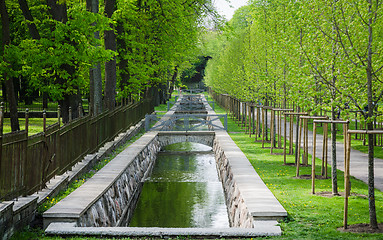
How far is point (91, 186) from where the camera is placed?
11977 mm

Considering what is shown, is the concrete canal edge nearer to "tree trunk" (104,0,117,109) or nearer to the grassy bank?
the grassy bank

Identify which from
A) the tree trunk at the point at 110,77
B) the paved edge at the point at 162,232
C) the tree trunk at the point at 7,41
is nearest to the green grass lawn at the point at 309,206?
the paved edge at the point at 162,232

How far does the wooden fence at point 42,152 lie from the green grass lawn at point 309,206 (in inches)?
40.9

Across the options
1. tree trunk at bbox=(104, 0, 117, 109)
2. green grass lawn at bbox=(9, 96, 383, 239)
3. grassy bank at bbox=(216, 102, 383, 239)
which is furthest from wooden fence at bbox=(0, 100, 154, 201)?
tree trunk at bbox=(104, 0, 117, 109)

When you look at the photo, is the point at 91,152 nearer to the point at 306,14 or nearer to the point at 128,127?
the point at 306,14

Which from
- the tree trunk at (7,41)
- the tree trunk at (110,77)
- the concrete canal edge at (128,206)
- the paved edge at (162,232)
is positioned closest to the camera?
the paved edge at (162,232)

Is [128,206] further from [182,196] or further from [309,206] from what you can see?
[309,206]

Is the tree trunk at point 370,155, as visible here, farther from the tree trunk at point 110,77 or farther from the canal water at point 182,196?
the tree trunk at point 110,77

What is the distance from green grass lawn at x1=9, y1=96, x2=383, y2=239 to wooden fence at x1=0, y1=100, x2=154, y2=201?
1.04m

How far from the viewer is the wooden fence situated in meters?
8.97

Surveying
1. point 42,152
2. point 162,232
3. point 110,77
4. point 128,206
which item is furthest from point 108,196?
point 110,77

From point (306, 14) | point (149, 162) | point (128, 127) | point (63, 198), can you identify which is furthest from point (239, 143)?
point (63, 198)

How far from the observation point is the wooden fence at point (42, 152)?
8.97m

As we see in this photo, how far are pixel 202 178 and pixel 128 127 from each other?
8502 millimetres
